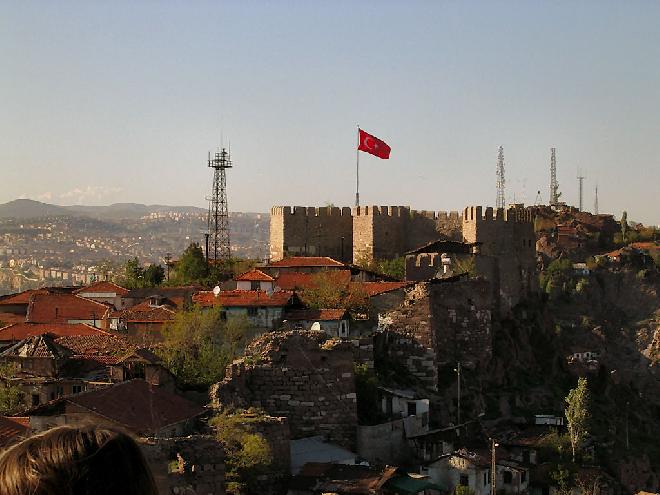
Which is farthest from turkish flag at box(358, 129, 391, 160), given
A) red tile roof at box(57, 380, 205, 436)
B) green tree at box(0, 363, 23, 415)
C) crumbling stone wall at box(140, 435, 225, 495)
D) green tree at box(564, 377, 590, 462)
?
crumbling stone wall at box(140, 435, 225, 495)

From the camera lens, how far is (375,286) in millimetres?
32594

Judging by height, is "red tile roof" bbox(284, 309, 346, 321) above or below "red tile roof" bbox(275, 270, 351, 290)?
below

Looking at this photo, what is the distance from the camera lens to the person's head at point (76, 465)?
129 inches

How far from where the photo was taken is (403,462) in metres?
22.0

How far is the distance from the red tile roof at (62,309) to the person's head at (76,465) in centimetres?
3220

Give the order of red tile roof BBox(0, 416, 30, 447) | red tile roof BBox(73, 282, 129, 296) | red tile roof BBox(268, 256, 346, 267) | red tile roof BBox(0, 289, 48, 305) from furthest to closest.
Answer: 1. red tile roof BBox(73, 282, 129, 296)
2. red tile roof BBox(0, 289, 48, 305)
3. red tile roof BBox(268, 256, 346, 267)
4. red tile roof BBox(0, 416, 30, 447)

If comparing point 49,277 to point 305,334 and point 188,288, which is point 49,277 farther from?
point 305,334

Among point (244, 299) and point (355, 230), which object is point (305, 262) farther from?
point (244, 299)

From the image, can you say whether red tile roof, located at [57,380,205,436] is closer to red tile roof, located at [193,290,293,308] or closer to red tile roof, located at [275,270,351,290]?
red tile roof, located at [193,290,293,308]

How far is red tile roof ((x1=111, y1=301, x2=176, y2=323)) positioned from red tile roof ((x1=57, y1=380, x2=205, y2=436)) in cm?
1021

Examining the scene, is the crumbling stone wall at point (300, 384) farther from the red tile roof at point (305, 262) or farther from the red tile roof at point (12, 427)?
the red tile roof at point (305, 262)

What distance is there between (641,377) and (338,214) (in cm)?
2988

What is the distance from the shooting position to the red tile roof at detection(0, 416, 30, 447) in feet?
53.1

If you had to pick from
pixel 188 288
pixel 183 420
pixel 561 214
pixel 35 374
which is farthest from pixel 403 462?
pixel 561 214
